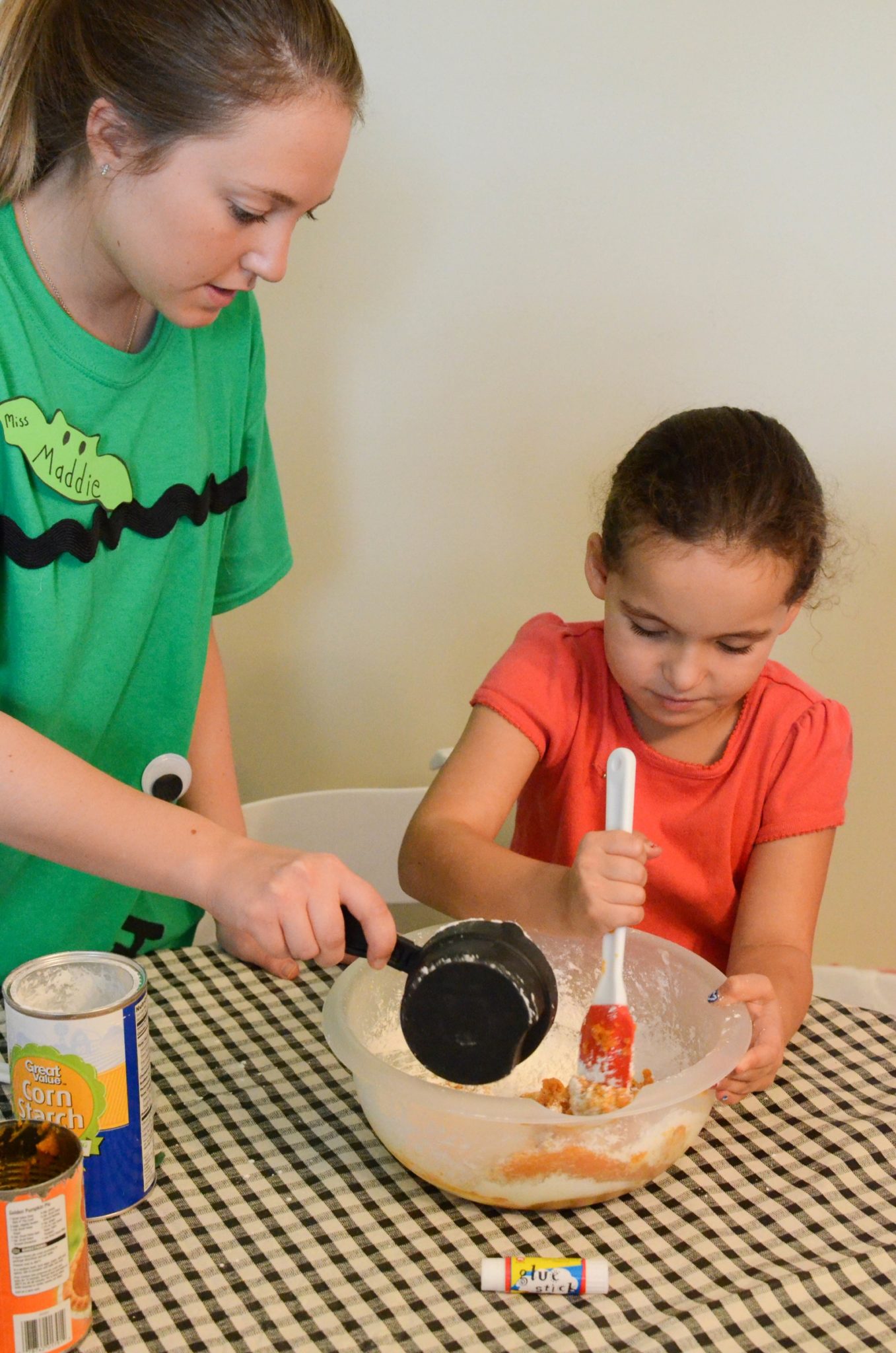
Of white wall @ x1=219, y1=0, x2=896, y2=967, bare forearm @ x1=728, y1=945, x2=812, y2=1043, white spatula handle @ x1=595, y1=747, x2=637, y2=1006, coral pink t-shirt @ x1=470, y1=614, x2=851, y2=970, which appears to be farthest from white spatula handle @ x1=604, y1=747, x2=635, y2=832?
white wall @ x1=219, y1=0, x2=896, y2=967

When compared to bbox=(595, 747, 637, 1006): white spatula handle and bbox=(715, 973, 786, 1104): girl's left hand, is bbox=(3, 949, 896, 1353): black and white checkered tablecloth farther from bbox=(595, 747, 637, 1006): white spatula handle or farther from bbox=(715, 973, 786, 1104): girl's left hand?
bbox=(595, 747, 637, 1006): white spatula handle

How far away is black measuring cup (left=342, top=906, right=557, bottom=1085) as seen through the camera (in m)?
0.88

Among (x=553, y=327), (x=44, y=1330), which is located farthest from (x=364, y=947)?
(x=553, y=327)

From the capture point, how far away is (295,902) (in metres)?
0.87

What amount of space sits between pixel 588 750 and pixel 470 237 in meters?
Result: 0.79

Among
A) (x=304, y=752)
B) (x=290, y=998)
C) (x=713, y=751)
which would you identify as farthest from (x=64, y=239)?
(x=304, y=752)

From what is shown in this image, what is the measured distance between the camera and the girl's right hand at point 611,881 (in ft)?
3.33

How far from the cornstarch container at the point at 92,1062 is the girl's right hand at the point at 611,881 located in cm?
35

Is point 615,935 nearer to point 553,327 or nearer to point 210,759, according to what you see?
point 210,759

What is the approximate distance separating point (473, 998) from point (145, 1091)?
0.78ft

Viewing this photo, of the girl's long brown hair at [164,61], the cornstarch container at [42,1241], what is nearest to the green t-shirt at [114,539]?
the girl's long brown hair at [164,61]

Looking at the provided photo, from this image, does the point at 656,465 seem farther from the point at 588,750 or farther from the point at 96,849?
the point at 96,849

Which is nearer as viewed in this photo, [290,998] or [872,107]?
[290,998]

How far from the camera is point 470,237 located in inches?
70.6
